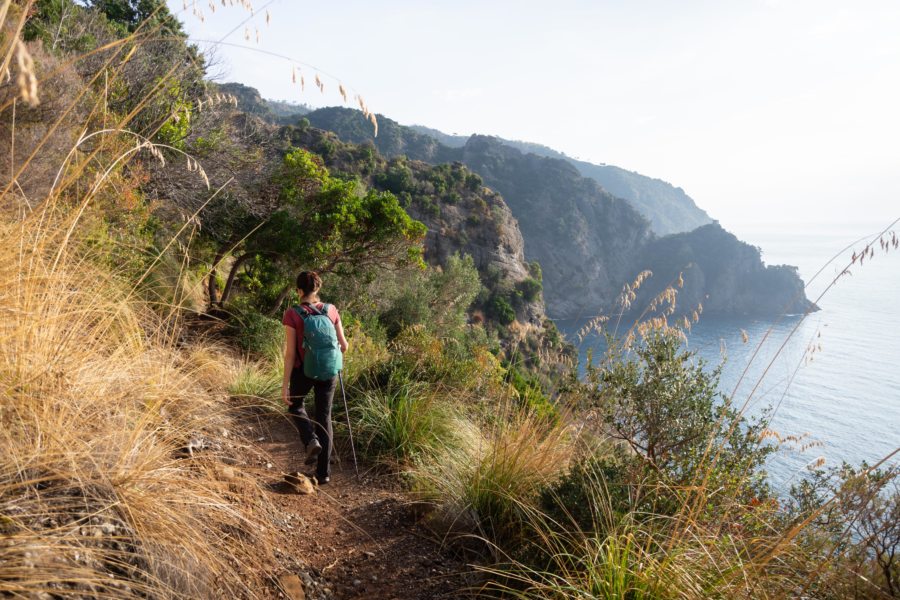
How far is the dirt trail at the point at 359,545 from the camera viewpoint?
2553 millimetres

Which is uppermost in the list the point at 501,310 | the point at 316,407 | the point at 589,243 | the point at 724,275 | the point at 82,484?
the point at 589,243

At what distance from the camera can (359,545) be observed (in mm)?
3023

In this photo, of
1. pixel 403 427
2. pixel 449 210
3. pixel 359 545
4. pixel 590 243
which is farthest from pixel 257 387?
pixel 590 243

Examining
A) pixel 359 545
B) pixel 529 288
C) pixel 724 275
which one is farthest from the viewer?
pixel 724 275

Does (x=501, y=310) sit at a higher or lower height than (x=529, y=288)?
lower

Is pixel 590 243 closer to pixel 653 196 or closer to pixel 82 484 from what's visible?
pixel 653 196

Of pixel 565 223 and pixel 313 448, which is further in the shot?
pixel 565 223

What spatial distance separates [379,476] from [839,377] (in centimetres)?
3795

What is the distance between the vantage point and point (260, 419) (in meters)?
4.97

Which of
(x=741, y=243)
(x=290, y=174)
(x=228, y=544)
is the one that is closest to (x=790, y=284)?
(x=741, y=243)

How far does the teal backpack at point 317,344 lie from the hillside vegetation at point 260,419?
727 mm

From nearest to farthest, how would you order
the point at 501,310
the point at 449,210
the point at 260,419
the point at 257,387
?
the point at 260,419, the point at 257,387, the point at 501,310, the point at 449,210

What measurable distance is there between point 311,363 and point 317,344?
15 centimetres

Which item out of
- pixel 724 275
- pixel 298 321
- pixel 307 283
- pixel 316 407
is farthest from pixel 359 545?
pixel 724 275
